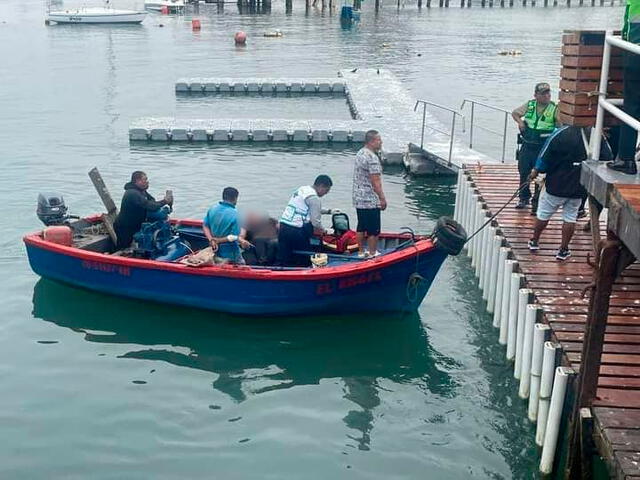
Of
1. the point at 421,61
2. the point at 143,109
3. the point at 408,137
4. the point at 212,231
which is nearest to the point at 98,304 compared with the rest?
the point at 212,231

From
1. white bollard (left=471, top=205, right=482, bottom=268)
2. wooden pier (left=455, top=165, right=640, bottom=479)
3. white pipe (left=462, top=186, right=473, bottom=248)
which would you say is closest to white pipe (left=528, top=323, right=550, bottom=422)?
wooden pier (left=455, top=165, right=640, bottom=479)

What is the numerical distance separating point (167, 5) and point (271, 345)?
69.3 metres

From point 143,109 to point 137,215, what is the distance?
18.8 meters

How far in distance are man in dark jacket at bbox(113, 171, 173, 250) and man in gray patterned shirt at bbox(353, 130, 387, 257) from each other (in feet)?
10.4

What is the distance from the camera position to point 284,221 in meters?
12.0

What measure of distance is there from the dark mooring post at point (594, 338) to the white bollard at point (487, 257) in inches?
201

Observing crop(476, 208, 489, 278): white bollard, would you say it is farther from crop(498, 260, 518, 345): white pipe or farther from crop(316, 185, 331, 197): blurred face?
crop(316, 185, 331, 197): blurred face

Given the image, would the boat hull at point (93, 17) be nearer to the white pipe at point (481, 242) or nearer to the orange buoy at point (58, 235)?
the orange buoy at point (58, 235)

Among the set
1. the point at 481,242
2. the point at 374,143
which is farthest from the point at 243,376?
the point at 481,242

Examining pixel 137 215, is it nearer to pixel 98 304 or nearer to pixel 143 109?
pixel 98 304

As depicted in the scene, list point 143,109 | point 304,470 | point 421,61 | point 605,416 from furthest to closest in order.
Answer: point 421,61
point 143,109
point 304,470
point 605,416

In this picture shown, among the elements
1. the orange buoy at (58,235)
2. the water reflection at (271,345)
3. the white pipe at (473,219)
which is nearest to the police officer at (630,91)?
the water reflection at (271,345)

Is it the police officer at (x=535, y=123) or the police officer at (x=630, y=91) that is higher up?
the police officer at (x=630, y=91)

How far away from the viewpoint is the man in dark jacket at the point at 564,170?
409 inches
